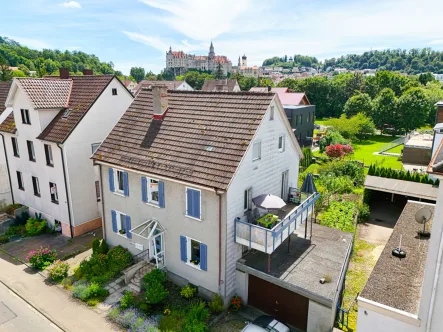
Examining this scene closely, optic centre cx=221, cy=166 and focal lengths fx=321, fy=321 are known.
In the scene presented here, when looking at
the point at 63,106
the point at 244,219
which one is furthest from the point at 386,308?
the point at 63,106

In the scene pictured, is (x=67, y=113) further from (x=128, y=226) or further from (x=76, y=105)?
(x=128, y=226)

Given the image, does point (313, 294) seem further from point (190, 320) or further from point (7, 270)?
point (7, 270)

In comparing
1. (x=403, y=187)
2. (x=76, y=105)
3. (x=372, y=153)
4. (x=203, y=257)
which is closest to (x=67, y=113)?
(x=76, y=105)

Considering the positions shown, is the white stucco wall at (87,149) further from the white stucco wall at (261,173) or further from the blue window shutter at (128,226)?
the white stucco wall at (261,173)

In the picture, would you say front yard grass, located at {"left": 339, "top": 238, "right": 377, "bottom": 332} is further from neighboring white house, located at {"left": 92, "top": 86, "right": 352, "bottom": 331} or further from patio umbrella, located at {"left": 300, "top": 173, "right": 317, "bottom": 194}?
patio umbrella, located at {"left": 300, "top": 173, "right": 317, "bottom": 194}

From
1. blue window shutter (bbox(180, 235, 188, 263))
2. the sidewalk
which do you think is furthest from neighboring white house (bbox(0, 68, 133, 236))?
blue window shutter (bbox(180, 235, 188, 263))

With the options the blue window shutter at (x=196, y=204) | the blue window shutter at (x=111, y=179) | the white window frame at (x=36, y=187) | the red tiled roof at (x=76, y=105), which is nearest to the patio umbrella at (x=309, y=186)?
the blue window shutter at (x=196, y=204)
